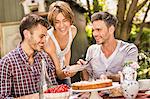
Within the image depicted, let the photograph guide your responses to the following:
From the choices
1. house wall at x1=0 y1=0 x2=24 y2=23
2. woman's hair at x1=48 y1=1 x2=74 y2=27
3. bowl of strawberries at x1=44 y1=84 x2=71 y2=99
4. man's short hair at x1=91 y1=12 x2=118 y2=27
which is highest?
house wall at x1=0 y1=0 x2=24 y2=23

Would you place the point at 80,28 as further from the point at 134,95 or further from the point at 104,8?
the point at 134,95

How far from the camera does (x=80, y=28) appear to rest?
580 cm

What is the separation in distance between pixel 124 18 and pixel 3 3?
181cm

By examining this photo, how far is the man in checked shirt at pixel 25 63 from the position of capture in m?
2.17

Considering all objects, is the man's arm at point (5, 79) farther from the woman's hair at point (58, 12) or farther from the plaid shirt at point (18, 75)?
the woman's hair at point (58, 12)

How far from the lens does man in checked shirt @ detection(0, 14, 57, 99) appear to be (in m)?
2.17

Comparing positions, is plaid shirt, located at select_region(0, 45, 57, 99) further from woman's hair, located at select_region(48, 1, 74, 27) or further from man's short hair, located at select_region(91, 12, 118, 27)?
man's short hair, located at select_region(91, 12, 118, 27)

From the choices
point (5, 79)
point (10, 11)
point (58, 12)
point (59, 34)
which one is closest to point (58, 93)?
point (5, 79)

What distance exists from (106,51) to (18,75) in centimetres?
80

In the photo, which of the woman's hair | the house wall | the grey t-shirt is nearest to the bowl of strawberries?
the grey t-shirt

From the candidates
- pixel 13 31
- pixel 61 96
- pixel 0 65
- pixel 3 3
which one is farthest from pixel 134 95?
pixel 3 3

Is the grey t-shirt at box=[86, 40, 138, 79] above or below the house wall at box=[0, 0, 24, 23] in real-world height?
below

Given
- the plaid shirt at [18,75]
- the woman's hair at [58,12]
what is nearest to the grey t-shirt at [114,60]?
the woman's hair at [58,12]

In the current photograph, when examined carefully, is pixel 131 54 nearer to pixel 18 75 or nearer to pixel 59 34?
pixel 59 34
